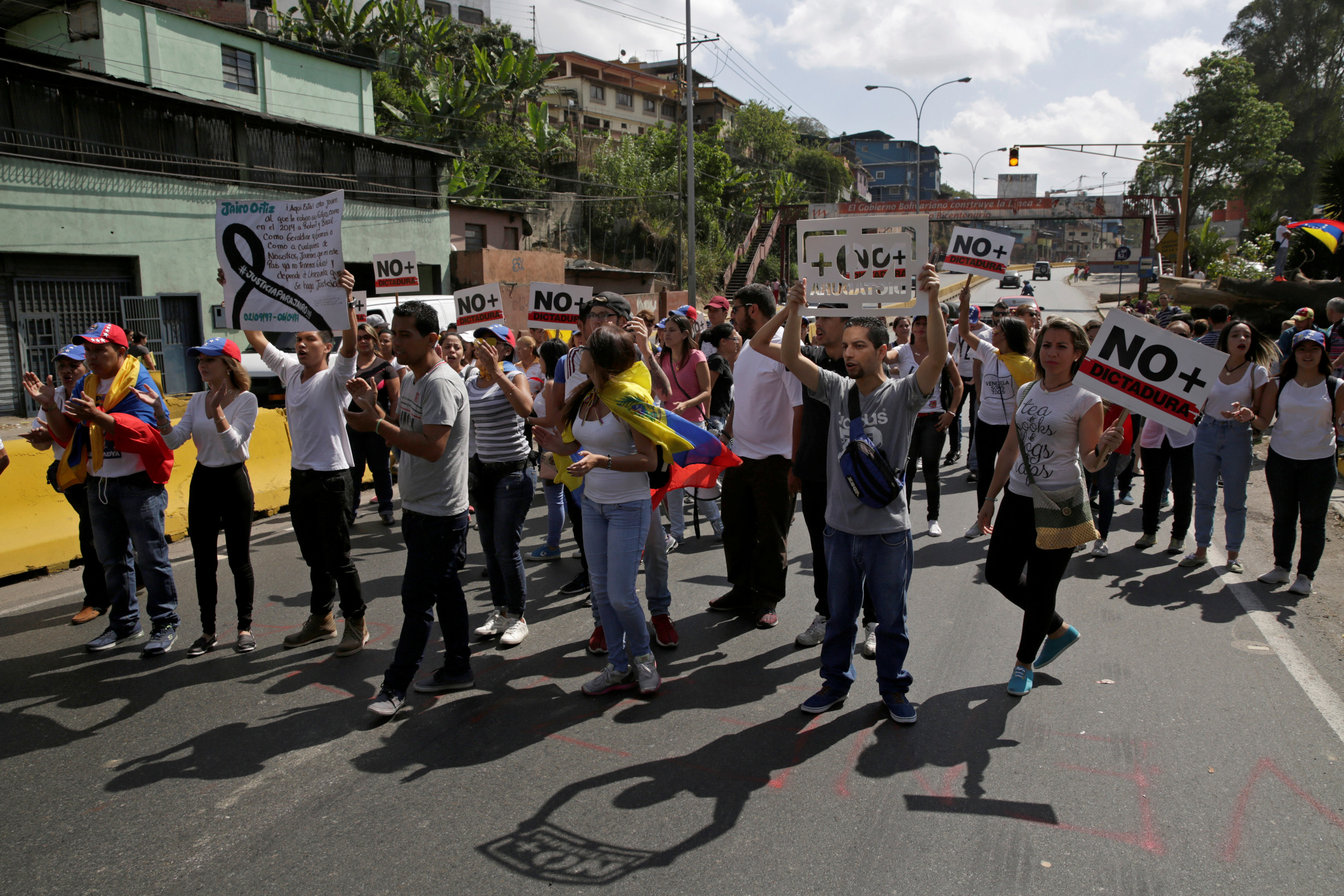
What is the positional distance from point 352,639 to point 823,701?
2.84 m

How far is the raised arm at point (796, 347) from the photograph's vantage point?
4.25m

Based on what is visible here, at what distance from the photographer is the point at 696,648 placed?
534cm

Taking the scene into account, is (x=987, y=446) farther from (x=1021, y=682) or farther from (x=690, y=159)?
(x=690, y=159)

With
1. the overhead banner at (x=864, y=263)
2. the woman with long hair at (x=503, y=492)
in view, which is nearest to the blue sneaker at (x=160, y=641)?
the woman with long hair at (x=503, y=492)

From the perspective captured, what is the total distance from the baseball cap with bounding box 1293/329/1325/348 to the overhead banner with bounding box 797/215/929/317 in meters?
3.51

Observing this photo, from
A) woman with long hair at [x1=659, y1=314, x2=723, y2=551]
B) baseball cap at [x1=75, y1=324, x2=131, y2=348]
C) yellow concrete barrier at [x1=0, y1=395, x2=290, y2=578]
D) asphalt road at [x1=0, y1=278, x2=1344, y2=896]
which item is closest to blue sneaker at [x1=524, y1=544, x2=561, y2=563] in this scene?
woman with long hair at [x1=659, y1=314, x2=723, y2=551]

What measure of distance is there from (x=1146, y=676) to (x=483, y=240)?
1301 inches

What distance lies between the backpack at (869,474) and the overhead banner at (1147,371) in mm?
1308

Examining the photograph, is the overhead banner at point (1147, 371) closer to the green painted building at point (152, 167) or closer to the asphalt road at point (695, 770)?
the asphalt road at point (695, 770)

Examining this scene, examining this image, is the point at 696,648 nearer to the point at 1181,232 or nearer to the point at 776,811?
the point at 776,811

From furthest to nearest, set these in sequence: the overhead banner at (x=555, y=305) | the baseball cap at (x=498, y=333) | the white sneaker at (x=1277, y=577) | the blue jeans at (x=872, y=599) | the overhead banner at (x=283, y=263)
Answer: the overhead banner at (x=555, y=305) → the baseball cap at (x=498, y=333) → the white sneaker at (x=1277, y=577) → the overhead banner at (x=283, y=263) → the blue jeans at (x=872, y=599)

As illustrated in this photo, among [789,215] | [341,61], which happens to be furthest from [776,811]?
[789,215]

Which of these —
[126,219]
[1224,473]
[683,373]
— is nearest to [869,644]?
[683,373]

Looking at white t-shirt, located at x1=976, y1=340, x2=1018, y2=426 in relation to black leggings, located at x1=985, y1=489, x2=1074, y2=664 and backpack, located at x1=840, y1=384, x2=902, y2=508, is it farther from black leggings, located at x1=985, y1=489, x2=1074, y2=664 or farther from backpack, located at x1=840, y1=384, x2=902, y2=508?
backpack, located at x1=840, y1=384, x2=902, y2=508
